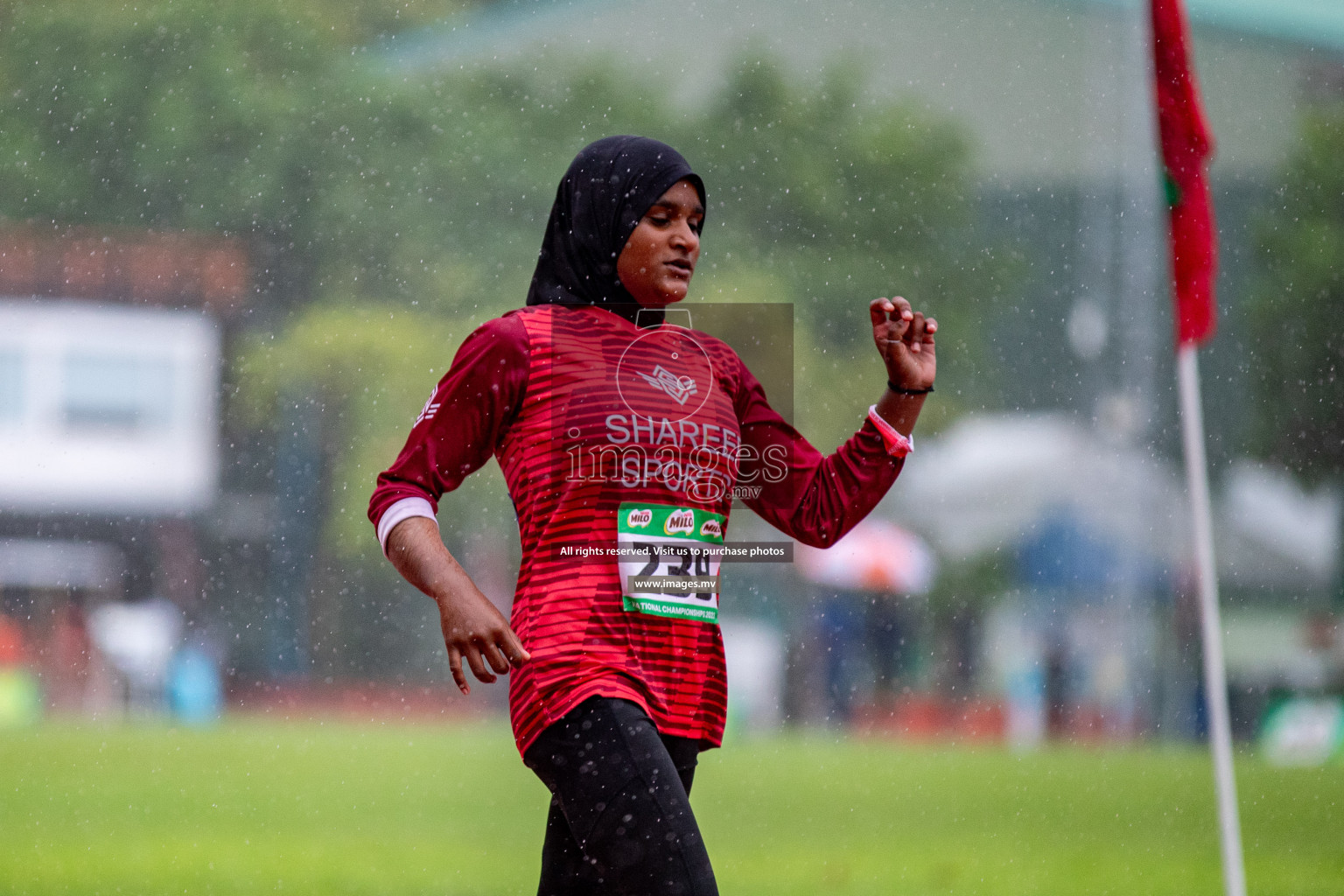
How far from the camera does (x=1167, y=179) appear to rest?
3680 mm

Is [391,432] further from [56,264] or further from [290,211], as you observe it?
[56,264]

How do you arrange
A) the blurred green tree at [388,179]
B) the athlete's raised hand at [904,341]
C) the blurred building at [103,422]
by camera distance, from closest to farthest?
the athlete's raised hand at [904,341]
the blurred green tree at [388,179]
the blurred building at [103,422]

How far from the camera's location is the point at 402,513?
225 cm

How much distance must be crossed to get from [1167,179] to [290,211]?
44.9 ft

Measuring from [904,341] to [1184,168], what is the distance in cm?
141

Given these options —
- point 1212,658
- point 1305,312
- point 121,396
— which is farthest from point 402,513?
point 121,396

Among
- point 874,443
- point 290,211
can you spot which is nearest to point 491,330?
point 874,443

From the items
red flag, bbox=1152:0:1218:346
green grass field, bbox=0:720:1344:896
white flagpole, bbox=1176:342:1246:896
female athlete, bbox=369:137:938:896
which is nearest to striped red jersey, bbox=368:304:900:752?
female athlete, bbox=369:137:938:896

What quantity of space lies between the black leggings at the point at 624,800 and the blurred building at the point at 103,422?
15.9 m

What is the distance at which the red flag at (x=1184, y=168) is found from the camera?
360 centimetres

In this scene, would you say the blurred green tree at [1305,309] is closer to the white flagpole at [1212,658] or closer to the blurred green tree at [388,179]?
the blurred green tree at [388,179]

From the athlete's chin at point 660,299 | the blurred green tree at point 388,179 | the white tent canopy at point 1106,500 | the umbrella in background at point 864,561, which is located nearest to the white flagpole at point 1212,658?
the athlete's chin at point 660,299

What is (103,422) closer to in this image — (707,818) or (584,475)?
(707,818)

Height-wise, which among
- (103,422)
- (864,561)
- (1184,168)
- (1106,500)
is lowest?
(1184,168)
